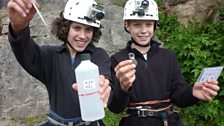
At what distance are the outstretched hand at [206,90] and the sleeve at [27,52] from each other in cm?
140

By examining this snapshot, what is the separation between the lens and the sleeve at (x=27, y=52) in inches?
105

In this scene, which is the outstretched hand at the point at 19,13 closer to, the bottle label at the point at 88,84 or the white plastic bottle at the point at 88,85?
the white plastic bottle at the point at 88,85

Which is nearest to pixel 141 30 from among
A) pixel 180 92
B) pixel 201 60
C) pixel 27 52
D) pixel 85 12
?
pixel 85 12

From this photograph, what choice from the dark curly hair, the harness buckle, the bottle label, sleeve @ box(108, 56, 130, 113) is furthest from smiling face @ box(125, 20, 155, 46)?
the bottle label

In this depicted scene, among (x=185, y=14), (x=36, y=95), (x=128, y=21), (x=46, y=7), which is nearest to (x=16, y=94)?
(x=36, y=95)

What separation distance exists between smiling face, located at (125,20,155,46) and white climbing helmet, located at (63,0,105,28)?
0.42 m

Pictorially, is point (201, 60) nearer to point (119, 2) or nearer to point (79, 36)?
point (119, 2)

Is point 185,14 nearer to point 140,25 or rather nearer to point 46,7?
point 46,7

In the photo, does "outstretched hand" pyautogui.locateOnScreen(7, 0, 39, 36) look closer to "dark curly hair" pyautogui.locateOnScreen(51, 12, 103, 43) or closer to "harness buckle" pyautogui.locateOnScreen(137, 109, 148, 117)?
"dark curly hair" pyautogui.locateOnScreen(51, 12, 103, 43)

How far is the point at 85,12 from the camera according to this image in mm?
3242

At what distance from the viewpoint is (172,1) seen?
8633 mm

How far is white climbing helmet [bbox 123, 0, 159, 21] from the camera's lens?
352 cm

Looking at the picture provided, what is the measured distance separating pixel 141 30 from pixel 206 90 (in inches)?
32.7

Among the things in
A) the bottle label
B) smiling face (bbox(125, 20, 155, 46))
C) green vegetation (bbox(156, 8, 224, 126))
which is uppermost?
smiling face (bbox(125, 20, 155, 46))
